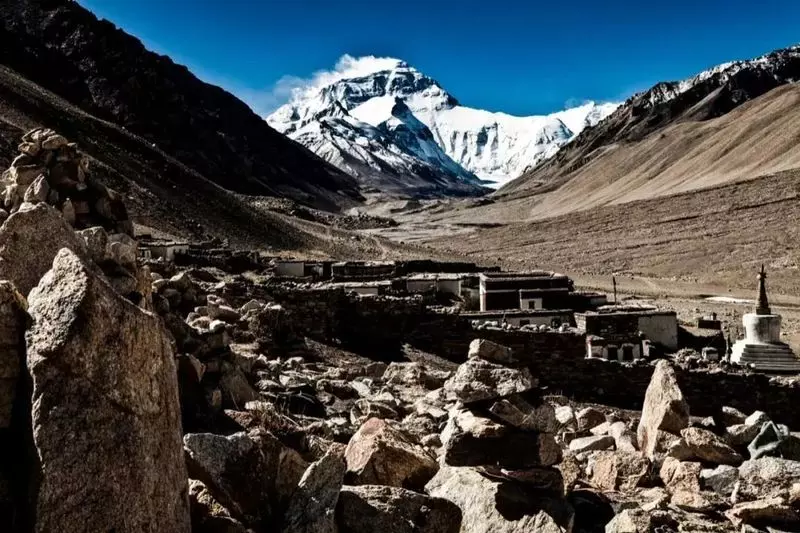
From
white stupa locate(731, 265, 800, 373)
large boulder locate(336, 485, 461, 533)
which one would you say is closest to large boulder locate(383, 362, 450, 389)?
large boulder locate(336, 485, 461, 533)

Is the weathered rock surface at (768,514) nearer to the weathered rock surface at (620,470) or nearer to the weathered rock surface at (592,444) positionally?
the weathered rock surface at (620,470)

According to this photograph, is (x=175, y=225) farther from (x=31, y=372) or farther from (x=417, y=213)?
(x=417, y=213)

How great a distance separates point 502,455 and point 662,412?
285 centimetres

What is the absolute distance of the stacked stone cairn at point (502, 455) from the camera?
4688 mm

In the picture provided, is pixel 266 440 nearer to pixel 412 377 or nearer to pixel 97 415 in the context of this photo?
pixel 97 415

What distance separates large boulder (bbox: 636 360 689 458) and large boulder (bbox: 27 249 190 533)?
5.09 m

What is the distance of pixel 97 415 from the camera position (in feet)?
10.2

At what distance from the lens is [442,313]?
1474 centimetres

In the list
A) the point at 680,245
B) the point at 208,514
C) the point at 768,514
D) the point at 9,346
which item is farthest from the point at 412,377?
the point at 680,245

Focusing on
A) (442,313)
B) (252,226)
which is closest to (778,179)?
(252,226)

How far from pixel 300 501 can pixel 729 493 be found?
387cm

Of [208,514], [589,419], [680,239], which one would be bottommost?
[589,419]

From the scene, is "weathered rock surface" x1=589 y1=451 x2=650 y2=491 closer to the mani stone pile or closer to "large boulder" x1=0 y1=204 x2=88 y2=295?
"large boulder" x1=0 y1=204 x2=88 y2=295

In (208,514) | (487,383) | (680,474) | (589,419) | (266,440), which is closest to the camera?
(208,514)
